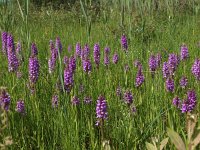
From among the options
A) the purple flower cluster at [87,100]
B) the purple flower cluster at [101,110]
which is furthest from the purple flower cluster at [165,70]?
the purple flower cluster at [101,110]

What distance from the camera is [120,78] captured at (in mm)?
3215

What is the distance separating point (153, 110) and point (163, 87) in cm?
41

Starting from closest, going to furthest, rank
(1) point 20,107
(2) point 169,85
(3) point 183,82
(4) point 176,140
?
(4) point 176,140, (1) point 20,107, (2) point 169,85, (3) point 183,82

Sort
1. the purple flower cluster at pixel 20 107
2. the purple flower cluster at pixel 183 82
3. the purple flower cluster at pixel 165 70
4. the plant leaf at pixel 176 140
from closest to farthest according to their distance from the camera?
the plant leaf at pixel 176 140, the purple flower cluster at pixel 20 107, the purple flower cluster at pixel 183 82, the purple flower cluster at pixel 165 70

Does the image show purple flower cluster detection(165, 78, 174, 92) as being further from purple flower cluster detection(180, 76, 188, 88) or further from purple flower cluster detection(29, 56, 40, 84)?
purple flower cluster detection(29, 56, 40, 84)

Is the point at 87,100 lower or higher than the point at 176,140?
lower

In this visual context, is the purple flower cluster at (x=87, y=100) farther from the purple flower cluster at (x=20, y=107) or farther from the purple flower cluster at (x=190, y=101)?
the purple flower cluster at (x=190, y=101)

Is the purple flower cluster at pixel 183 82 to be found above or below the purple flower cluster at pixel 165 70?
below

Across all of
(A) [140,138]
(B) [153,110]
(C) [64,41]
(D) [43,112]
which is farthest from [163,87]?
(C) [64,41]

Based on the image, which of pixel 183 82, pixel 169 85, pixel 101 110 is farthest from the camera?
pixel 183 82

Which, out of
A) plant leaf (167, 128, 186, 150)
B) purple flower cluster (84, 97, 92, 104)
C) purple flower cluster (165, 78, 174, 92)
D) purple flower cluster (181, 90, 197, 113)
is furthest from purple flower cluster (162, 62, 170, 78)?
plant leaf (167, 128, 186, 150)

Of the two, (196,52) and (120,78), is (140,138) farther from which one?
(196,52)

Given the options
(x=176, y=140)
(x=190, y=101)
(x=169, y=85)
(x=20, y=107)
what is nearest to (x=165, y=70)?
(x=169, y=85)

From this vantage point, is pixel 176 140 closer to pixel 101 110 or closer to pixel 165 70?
pixel 101 110
